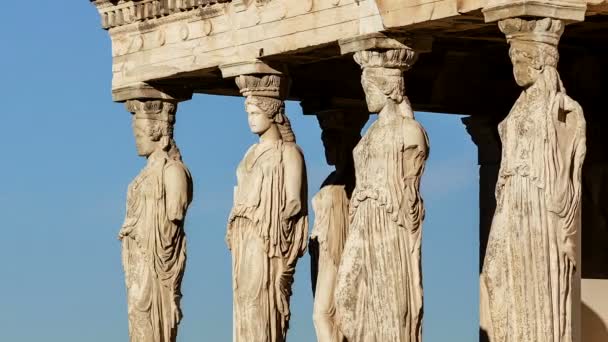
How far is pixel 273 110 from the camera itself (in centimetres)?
3000

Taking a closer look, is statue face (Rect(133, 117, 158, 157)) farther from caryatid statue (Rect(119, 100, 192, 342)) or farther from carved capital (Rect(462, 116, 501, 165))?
carved capital (Rect(462, 116, 501, 165))

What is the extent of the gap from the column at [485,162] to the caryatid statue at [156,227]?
3.93 m

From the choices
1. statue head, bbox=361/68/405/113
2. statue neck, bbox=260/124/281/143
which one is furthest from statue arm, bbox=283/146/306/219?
statue head, bbox=361/68/405/113

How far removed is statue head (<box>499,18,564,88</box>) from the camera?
2567 cm

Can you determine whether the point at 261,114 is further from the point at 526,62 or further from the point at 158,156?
the point at 526,62

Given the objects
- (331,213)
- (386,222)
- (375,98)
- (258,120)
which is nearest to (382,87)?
(375,98)

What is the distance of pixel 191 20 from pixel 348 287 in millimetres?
4695

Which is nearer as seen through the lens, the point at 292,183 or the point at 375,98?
the point at 375,98

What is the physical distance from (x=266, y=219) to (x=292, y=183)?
47cm

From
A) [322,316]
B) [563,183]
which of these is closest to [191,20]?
[322,316]

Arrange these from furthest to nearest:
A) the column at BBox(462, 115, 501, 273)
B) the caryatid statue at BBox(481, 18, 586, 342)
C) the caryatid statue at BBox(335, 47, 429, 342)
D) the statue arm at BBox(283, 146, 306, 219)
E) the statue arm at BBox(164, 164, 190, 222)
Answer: the column at BBox(462, 115, 501, 273) → the statue arm at BBox(164, 164, 190, 222) → the statue arm at BBox(283, 146, 306, 219) → the caryatid statue at BBox(335, 47, 429, 342) → the caryatid statue at BBox(481, 18, 586, 342)

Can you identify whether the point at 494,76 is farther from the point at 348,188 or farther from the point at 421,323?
the point at 421,323

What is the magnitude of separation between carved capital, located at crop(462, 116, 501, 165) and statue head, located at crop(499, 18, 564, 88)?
7974 mm

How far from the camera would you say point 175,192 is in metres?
31.8
